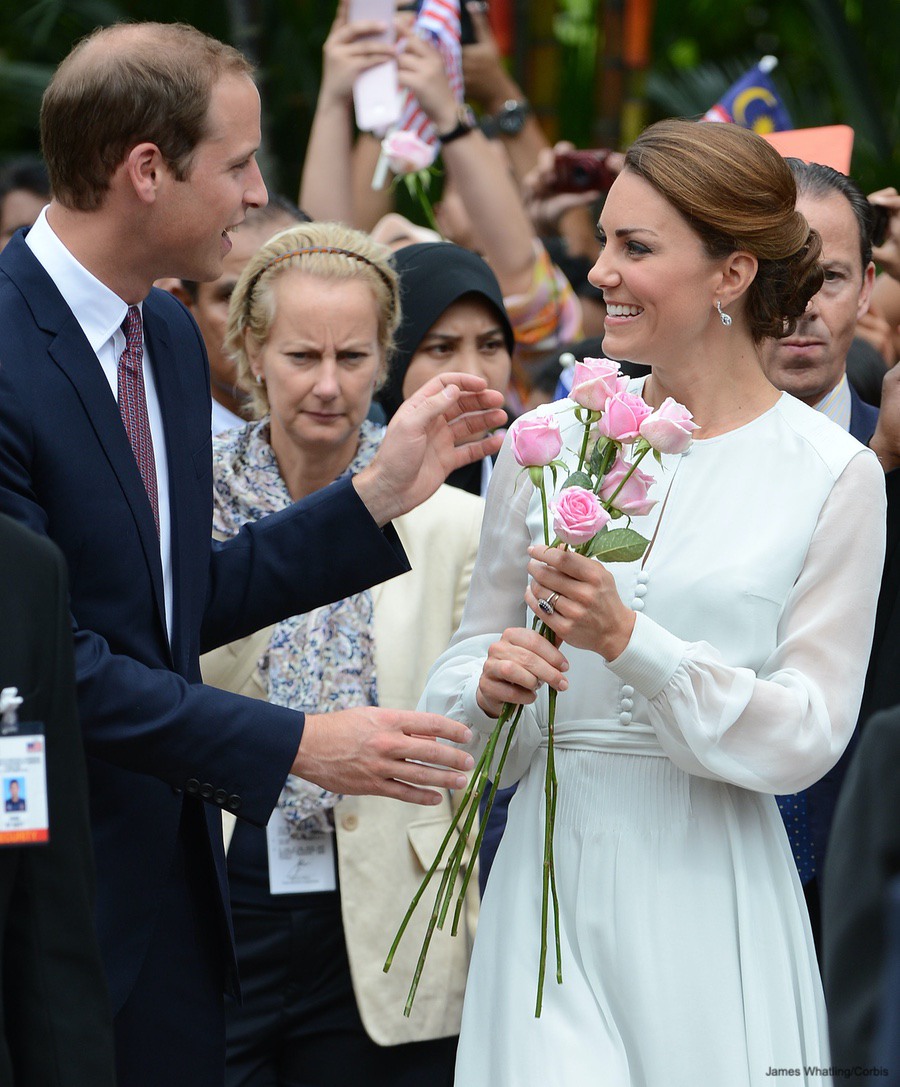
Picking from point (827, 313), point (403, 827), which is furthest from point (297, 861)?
point (827, 313)

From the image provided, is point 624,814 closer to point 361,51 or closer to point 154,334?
point 154,334

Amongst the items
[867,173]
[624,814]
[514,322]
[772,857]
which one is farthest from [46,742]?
[867,173]

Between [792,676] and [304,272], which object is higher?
[304,272]

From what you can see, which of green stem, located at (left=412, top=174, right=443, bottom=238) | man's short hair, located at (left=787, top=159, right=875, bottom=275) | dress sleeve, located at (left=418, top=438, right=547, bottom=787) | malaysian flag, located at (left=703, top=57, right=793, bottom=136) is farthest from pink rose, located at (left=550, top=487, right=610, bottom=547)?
malaysian flag, located at (left=703, top=57, right=793, bottom=136)

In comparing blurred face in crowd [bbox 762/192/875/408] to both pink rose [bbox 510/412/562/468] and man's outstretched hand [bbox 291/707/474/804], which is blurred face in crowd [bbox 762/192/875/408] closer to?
pink rose [bbox 510/412/562/468]

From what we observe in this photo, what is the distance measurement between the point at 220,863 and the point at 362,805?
0.65m

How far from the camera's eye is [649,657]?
2.89 meters

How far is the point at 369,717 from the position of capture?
3141 mm

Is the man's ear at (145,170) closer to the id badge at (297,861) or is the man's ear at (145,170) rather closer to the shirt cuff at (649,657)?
the shirt cuff at (649,657)

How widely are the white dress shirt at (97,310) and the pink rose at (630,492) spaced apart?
89cm

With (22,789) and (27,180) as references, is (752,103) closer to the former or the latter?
(27,180)

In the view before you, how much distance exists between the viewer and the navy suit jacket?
9.91 ft

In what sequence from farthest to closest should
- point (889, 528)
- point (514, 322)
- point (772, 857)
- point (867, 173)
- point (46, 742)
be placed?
point (867, 173) < point (514, 322) < point (889, 528) < point (772, 857) < point (46, 742)

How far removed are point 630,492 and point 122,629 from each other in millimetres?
963
